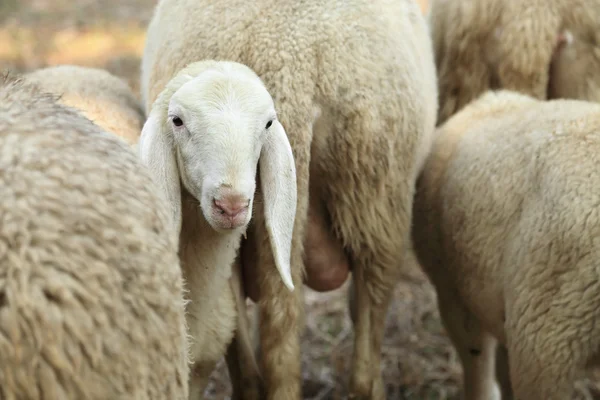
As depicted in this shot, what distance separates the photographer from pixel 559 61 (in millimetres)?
4066

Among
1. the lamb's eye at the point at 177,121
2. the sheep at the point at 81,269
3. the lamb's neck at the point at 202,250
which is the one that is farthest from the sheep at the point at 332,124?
the sheep at the point at 81,269

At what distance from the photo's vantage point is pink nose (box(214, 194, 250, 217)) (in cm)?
244

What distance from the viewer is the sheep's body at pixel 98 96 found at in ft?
11.2

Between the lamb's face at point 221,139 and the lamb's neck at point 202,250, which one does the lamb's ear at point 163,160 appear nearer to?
the lamb's face at point 221,139

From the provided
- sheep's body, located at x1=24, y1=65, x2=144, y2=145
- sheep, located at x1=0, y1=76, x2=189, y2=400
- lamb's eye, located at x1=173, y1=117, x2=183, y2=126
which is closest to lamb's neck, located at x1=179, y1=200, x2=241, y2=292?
lamb's eye, located at x1=173, y1=117, x2=183, y2=126

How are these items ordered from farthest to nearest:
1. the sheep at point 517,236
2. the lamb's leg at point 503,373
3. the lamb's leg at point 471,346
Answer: the lamb's leg at point 503,373
the lamb's leg at point 471,346
the sheep at point 517,236

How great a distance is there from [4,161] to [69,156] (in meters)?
0.14

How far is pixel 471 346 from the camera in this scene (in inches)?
152

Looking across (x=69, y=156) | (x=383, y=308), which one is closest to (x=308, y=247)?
(x=383, y=308)

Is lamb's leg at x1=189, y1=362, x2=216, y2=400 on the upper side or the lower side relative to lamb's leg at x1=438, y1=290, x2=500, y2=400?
upper

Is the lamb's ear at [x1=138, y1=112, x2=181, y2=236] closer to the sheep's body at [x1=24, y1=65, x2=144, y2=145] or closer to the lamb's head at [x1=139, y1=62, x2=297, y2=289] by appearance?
the lamb's head at [x1=139, y1=62, x2=297, y2=289]

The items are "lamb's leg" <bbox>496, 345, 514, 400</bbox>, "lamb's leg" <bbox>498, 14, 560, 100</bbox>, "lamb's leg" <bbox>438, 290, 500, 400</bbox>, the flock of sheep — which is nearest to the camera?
the flock of sheep

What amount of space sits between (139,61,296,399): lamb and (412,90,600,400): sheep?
838 millimetres

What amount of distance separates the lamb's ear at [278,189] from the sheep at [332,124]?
25 centimetres
